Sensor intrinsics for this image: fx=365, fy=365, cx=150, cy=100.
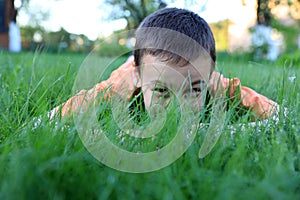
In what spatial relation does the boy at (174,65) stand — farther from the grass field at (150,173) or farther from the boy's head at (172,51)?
the grass field at (150,173)

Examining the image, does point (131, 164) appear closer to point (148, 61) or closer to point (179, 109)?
point (179, 109)

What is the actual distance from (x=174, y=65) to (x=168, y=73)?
0.18 feet

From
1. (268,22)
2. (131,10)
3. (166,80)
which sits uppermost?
(166,80)

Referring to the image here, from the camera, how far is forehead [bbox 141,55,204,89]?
1.39 m

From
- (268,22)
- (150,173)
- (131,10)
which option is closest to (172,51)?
(150,173)

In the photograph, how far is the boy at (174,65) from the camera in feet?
4.51

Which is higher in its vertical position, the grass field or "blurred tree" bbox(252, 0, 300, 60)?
the grass field

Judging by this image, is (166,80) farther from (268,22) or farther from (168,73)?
(268,22)

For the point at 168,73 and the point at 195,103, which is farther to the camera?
the point at 168,73

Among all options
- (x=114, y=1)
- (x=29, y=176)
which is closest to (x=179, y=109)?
(x=29, y=176)

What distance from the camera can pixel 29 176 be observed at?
604 millimetres

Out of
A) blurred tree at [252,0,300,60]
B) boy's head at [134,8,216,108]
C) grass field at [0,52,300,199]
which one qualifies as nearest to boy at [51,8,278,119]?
boy's head at [134,8,216,108]

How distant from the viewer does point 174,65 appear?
1438 mm

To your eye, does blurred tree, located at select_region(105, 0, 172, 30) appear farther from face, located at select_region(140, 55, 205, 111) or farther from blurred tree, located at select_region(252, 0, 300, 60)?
face, located at select_region(140, 55, 205, 111)
